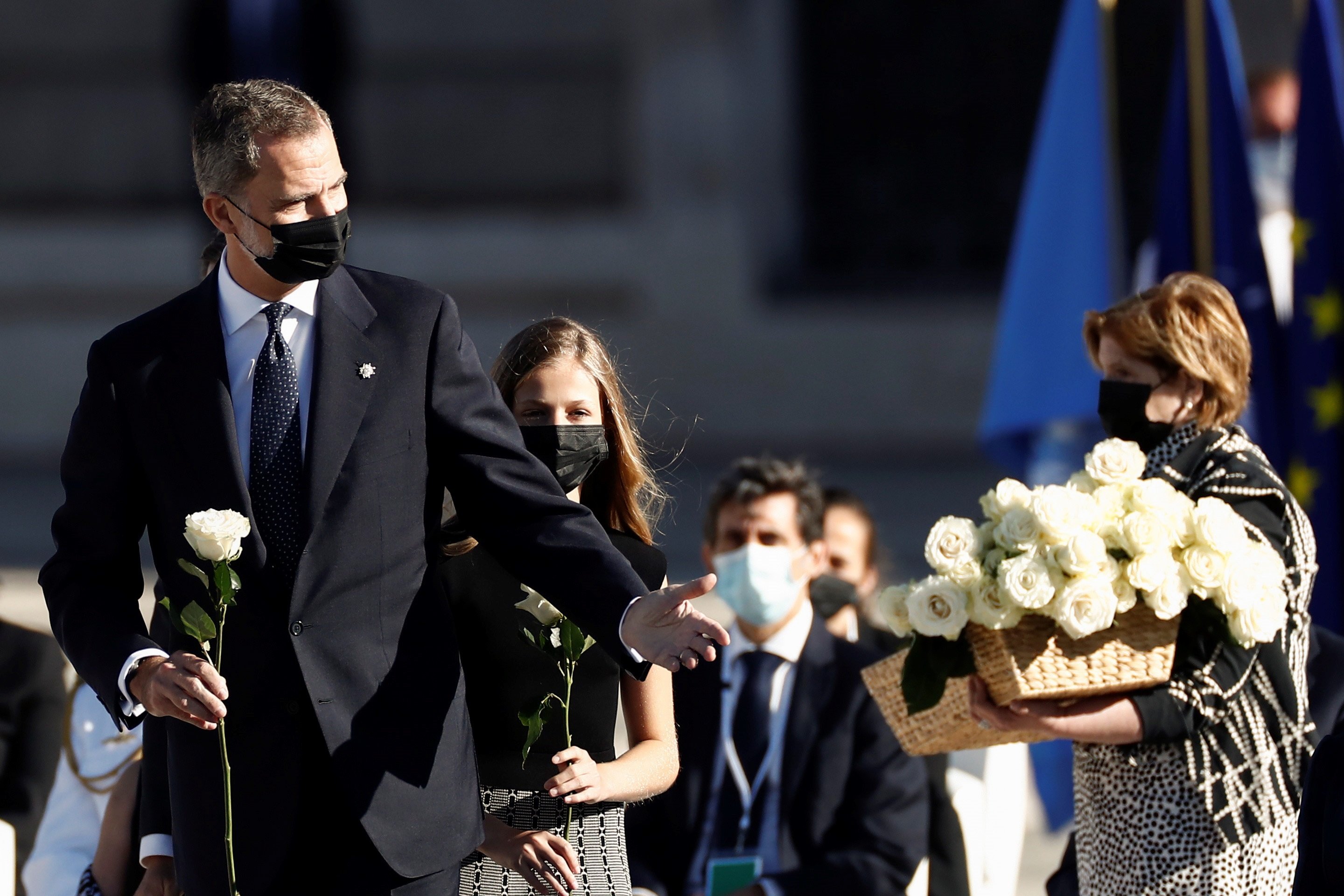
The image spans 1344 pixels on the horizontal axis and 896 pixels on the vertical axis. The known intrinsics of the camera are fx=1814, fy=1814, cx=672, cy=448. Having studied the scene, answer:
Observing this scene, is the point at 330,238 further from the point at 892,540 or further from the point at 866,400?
the point at 866,400

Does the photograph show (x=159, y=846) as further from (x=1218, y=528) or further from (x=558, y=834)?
(x=1218, y=528)

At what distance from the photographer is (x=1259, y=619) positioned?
300cm

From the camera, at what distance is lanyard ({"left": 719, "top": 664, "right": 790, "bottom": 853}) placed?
4051mm

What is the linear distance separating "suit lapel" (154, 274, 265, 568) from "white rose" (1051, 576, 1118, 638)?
1.29 m

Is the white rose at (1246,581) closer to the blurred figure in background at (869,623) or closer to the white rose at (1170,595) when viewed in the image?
the white rose at (1170,595)

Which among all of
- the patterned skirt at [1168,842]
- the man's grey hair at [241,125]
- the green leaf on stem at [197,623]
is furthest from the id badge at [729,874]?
the man's grey hair at [241,125]

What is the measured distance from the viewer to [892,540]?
10.3 metres

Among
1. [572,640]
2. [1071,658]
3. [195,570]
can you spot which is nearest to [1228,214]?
[1071,658]

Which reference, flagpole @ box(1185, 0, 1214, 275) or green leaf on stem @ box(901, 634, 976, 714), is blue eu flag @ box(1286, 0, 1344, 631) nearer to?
flagpole @ box(1185, 0, 1214, 275)

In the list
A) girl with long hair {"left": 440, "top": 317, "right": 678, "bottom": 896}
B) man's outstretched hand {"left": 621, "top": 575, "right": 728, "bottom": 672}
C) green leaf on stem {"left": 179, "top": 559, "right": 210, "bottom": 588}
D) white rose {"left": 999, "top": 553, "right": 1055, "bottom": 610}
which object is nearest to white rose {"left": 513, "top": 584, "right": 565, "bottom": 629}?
girl with long hair {"left": 440, "top": 317, "right": 678, "bottom": 896}

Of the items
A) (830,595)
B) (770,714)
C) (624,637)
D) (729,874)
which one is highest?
(624,637)

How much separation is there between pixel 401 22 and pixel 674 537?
177 inches

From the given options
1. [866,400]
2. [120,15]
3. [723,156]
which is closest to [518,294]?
[723,156]

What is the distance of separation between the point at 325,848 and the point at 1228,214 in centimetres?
412
